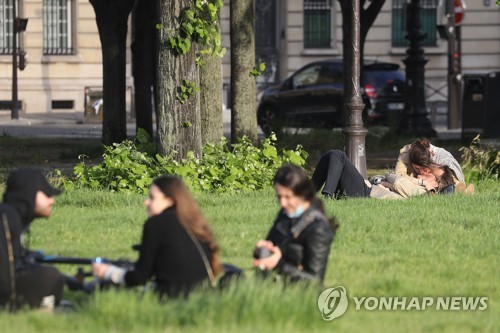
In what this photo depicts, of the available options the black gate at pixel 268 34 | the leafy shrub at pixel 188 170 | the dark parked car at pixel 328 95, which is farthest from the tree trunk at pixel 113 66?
the black gate at pixel 268 34

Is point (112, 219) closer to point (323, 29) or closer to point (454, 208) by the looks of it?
point (454, 208)

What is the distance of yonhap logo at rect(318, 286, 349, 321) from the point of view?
25.6 feet

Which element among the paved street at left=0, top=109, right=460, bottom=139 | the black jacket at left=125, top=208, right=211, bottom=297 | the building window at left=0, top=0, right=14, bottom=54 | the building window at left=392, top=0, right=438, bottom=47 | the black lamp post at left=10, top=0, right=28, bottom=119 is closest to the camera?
the black jacket at left=125, top=208, right=211, bottom=297

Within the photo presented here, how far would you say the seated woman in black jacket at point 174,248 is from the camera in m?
7.73

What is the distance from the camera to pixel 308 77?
1313 inches

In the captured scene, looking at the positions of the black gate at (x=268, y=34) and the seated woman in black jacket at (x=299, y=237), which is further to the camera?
the black gate at (x=268, y=34)

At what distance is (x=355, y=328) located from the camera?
302 inches

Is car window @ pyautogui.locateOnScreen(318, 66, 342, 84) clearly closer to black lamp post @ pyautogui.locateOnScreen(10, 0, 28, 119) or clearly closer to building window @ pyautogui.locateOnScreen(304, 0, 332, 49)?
black lamp post @ pyautogui.locateOnScreen(10, 0, 28, 119)

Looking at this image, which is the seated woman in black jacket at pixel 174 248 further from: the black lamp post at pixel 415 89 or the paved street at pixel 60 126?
the black lamp post at pixel 415 89

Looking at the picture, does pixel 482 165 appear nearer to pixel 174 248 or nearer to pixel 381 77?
pixel 174 248

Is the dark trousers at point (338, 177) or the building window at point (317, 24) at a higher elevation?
the building window at point (317, 24)

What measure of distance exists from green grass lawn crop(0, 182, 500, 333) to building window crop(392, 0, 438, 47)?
27018mm

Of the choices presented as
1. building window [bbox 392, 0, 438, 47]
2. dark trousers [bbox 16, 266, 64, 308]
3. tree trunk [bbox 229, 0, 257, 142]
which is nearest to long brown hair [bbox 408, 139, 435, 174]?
tree trunk [bbox 229, 0, 257, 142]

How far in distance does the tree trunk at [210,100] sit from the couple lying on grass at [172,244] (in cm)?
799
